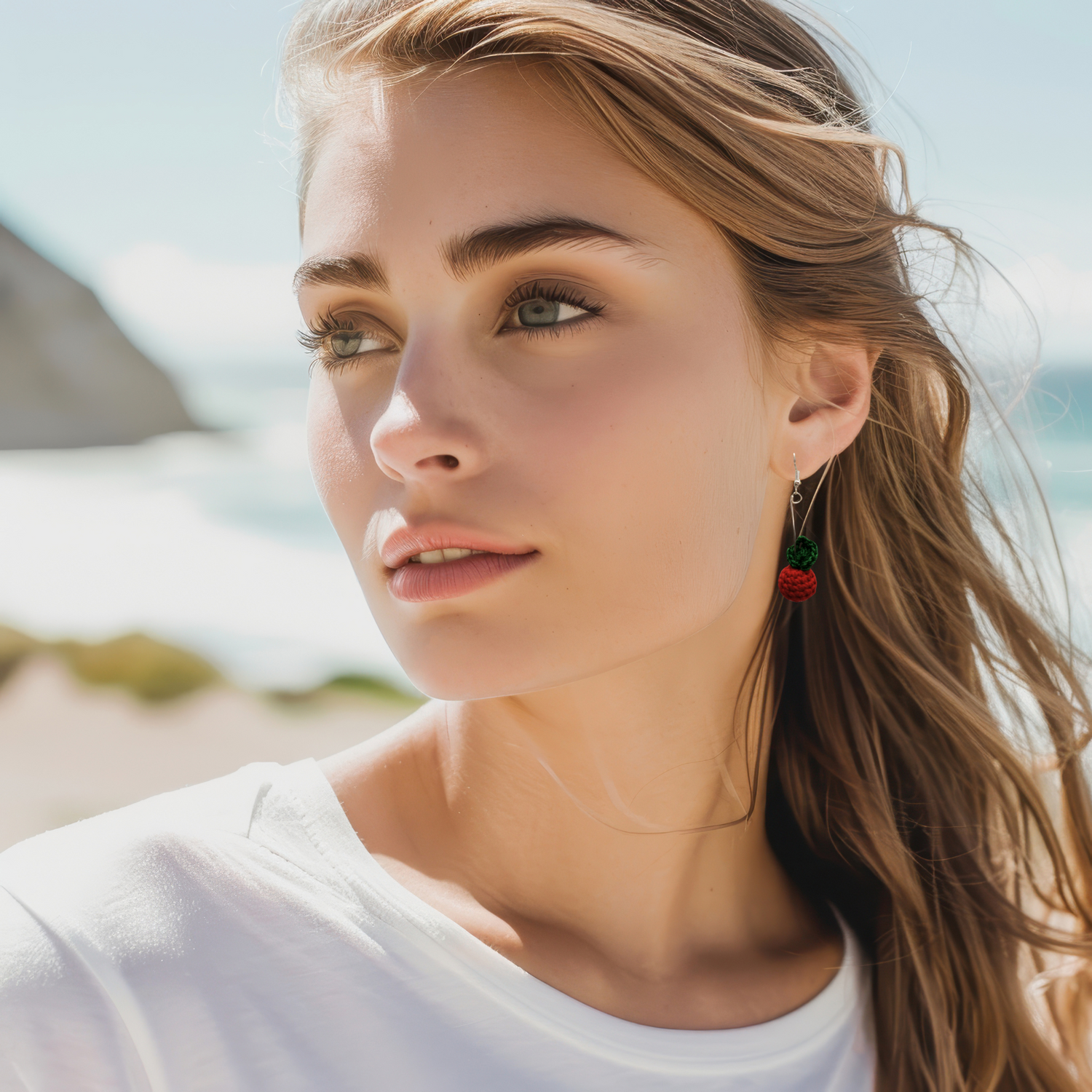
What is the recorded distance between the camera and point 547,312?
4.03ft

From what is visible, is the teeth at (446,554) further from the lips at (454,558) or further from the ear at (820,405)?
the ear at (820,405)

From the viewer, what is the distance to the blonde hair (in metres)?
1.37

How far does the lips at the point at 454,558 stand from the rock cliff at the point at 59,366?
35.0ft

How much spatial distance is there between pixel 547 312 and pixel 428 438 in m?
0.21

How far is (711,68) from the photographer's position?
126 centimetres

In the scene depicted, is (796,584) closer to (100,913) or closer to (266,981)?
(266,981)

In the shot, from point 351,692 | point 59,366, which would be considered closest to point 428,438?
point 351,692

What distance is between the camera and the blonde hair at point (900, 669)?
1.37 metres

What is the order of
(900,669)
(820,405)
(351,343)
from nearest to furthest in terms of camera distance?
1. (351,343)
2. (820,405)
3. (900,669)

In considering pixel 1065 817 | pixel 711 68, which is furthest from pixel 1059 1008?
pixel 711 68

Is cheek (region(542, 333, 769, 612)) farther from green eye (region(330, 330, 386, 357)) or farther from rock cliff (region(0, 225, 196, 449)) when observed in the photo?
rock cliff (region(0, 225, 196, 449))

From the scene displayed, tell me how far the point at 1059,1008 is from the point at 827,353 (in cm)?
116

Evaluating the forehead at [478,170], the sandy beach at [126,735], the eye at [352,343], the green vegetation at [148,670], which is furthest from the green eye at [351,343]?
the green vegetation at [148,670]


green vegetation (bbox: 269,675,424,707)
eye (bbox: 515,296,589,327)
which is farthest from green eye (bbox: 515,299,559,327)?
green vegetation (bbox: 269,675,424,707)
